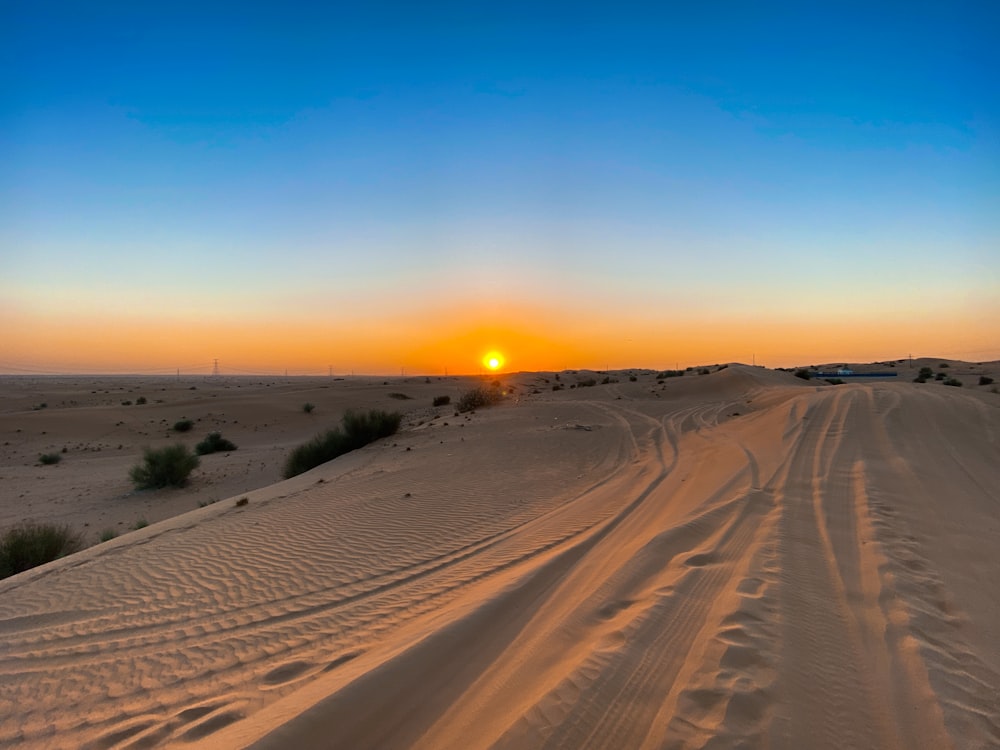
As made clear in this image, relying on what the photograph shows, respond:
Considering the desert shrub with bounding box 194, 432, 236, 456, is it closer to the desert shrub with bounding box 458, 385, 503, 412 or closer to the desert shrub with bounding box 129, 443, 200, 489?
the desert shrub with bounding box 129, 443, 200, 489

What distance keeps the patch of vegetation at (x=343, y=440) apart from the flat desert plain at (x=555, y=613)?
6064 millimetres

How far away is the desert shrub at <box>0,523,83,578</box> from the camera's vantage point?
9516 millimetres

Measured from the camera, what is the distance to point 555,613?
4.78 meters

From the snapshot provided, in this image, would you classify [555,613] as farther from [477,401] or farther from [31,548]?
[477,401]

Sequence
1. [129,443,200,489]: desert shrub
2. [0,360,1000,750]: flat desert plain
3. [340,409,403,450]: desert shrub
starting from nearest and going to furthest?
1. [0,360,1000,750]: flat desert plain
2. [129,443,200,489]: desert shrub
3. [340,409,403,450]: desert shrub

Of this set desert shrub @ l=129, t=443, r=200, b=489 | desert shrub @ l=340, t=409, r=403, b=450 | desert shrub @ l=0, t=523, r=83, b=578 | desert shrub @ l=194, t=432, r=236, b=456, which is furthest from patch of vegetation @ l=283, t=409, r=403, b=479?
desert shrub @ l=0, t=523, r=83, b=578

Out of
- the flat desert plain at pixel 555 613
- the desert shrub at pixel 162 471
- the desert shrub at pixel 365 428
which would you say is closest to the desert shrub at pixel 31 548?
the flat desert plain at pixel 555 613

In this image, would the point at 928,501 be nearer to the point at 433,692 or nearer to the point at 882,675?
the point at 882,675

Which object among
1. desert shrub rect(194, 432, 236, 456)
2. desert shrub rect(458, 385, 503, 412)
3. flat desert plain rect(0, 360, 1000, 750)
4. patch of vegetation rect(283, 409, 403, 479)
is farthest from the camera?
desert shrub rect(458, 385, 503, 412)

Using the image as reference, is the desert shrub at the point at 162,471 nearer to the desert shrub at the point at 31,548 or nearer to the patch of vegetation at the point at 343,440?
the patch of vegetation at the point at 343,440

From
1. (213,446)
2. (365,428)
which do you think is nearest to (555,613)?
(365,428)

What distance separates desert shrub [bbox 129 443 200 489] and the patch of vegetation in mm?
3171

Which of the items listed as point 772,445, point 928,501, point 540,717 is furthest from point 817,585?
point 772,445

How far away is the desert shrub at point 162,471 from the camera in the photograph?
17.4 m
